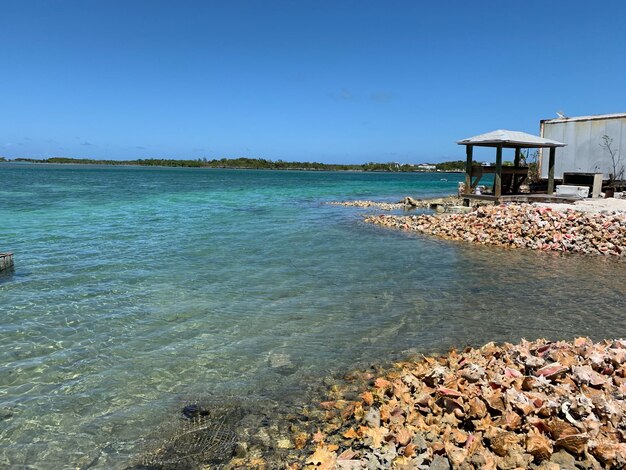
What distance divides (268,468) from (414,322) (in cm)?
405

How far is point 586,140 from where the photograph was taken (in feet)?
76.0

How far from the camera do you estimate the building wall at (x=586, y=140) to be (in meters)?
21.7

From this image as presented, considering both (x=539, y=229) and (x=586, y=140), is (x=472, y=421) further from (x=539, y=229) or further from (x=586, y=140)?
(x=586, y=140)

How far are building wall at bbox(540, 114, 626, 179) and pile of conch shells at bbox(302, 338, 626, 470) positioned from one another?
21447 mm

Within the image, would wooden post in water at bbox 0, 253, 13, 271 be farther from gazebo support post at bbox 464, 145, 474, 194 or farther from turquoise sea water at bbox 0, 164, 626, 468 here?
gazebo support post at bbox 464, 145, 474, 194

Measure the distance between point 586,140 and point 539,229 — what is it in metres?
12.2

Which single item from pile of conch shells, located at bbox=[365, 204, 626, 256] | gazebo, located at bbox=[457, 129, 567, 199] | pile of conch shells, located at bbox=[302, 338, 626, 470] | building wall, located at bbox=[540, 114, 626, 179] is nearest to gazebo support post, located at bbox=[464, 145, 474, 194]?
gazebo, located at bbox=[457, 129, 567, 199]

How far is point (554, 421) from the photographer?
11.2 feet

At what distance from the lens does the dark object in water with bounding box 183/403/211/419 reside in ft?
14.4

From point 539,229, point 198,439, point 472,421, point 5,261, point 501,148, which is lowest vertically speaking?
point 198,439

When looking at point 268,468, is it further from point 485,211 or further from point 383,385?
point 485,211

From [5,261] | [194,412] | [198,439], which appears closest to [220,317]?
[194,412]

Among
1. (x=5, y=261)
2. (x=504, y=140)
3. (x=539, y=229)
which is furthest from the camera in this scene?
(x=504, y=140)

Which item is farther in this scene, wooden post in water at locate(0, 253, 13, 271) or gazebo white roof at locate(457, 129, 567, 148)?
gazebo white roof at locate(457, 129, 567, 148)
